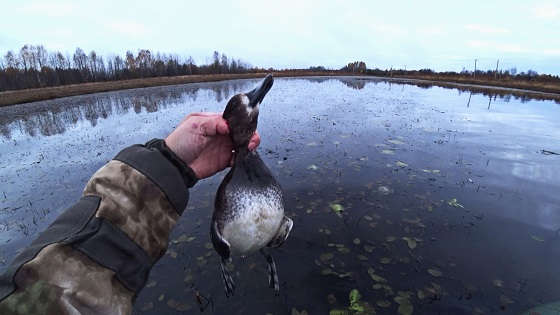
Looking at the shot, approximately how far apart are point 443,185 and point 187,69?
10338 centimetres

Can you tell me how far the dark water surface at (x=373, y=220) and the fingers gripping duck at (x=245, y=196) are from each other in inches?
74.6

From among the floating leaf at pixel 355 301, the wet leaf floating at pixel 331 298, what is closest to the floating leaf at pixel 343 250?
the floating leaf at pixel 355 301

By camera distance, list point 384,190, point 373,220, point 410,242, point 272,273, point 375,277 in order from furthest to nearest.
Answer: point 384,190 < point 373,220 < point 410,242 < point 375,277 < point 272,273

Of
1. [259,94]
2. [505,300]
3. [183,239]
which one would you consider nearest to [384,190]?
[505,300]

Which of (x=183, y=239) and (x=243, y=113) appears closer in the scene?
(x=243, y=113)

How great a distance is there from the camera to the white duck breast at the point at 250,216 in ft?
9.52

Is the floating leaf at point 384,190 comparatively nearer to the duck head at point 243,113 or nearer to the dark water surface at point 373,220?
the dark water surface at point 373,220

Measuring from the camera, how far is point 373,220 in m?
6.25

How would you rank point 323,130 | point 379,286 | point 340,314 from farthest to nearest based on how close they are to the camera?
point 323,130, point 379,286, point 340,314

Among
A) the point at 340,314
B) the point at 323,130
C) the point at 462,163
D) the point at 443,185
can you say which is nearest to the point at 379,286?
the point at 340,314

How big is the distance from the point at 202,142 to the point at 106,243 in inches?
58.9

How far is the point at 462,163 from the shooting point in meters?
9.78

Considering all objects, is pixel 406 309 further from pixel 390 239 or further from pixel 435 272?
pixel 390 239

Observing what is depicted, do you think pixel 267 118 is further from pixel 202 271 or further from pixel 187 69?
pixel 187 69
